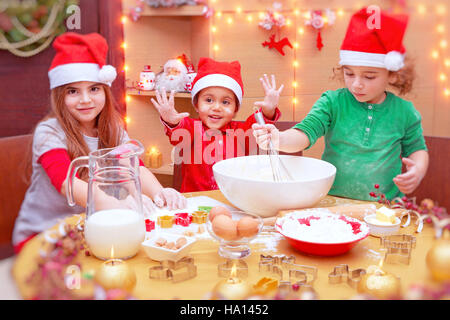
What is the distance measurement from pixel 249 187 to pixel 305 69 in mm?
1736

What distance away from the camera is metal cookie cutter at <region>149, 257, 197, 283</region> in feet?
2.35

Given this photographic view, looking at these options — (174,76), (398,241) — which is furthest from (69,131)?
(174,76)

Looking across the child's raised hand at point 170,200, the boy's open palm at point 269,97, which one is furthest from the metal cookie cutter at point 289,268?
the boy's open palm at point 269,97

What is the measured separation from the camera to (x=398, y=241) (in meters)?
0.86

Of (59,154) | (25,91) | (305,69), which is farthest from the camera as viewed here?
(305,69)

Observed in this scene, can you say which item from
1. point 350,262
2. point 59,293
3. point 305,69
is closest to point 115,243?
point 59,293

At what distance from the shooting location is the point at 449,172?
1.41 metres

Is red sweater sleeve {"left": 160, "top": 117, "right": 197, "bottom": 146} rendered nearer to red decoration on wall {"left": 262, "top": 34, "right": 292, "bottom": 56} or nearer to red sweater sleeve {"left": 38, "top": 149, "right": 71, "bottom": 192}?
red sweater sleeve {"left": 38, "top": 149, "right": 71, "bottom": 192}

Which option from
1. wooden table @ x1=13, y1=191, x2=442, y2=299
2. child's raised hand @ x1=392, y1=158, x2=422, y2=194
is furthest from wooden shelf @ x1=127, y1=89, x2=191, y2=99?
wooden table @ x1=13, y1=191, x2=442, y2=299

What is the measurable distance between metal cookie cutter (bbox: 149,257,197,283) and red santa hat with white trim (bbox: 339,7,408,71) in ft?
2.79

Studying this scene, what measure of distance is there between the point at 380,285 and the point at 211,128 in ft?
3.37

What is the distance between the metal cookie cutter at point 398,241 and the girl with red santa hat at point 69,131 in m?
0.49

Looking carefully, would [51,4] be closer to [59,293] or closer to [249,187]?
[249,187]

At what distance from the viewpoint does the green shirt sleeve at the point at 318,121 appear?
1.41 meters
